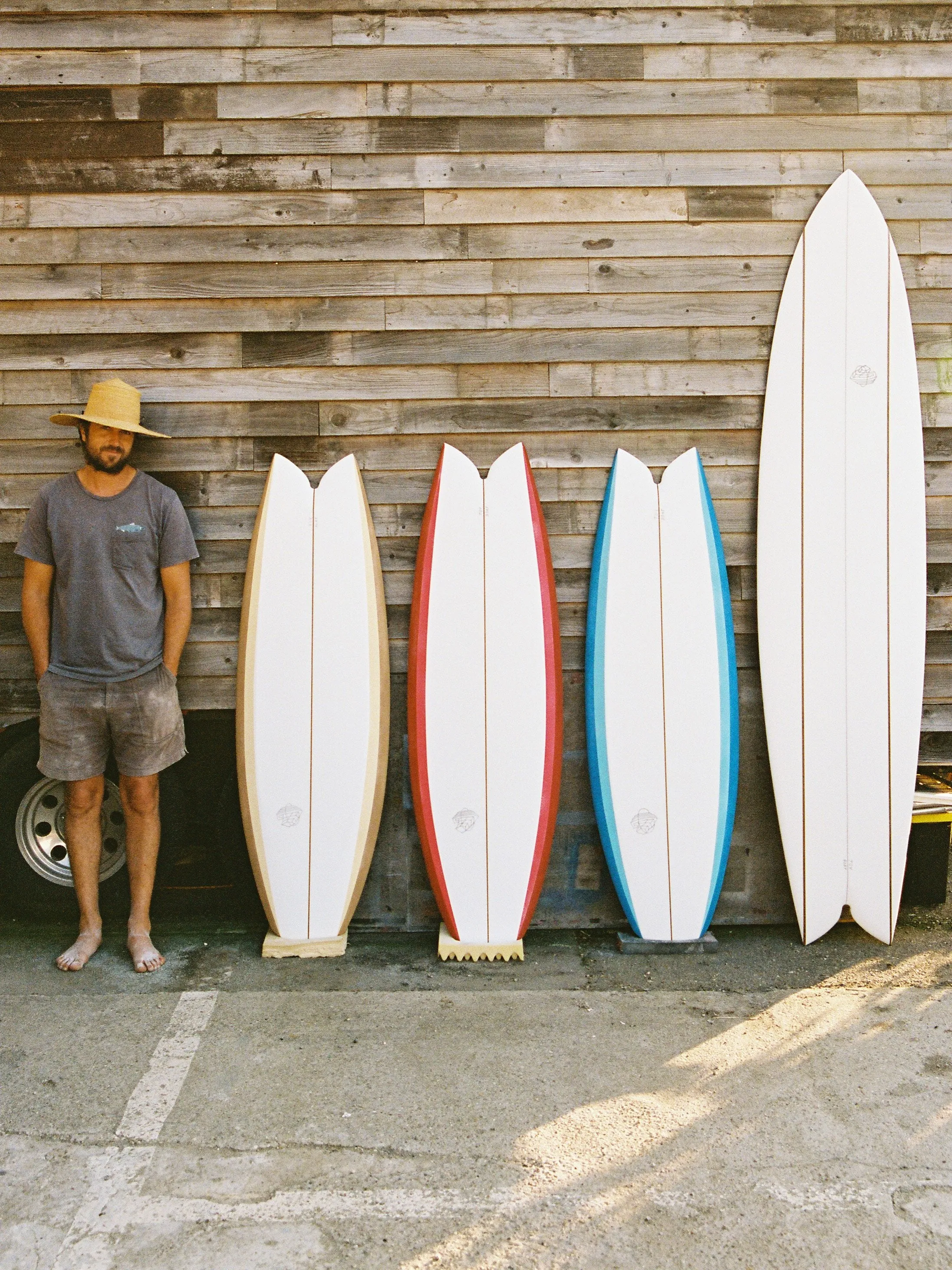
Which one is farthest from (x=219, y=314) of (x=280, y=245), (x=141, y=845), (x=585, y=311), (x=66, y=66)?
(x=141, y=845)

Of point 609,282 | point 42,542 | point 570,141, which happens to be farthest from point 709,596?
point 42,542

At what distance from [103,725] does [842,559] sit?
232 centimetres

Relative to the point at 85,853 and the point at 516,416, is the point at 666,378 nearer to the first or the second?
the point at 516,416

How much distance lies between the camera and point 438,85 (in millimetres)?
3049

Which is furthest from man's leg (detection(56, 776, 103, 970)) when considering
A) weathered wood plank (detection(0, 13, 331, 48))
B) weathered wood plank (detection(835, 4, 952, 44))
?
weathered wood plank (detection(835, 4, 952, 44))

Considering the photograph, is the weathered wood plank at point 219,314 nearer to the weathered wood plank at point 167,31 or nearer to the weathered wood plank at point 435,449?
the weathered wood plank at point 435,449

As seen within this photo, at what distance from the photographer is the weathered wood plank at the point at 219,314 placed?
3.08m

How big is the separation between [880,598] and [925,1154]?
5.34 ft

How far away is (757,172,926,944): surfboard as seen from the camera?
3.06m

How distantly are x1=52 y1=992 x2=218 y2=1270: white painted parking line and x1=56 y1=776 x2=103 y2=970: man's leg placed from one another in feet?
1.40

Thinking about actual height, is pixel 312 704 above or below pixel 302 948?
above

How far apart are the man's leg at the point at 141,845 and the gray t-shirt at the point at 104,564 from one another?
34 centimetres

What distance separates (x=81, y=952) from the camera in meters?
2.89

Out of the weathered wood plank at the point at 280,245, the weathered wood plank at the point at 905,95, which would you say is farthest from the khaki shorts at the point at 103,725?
the weathered wood plank at the point at 905,95
